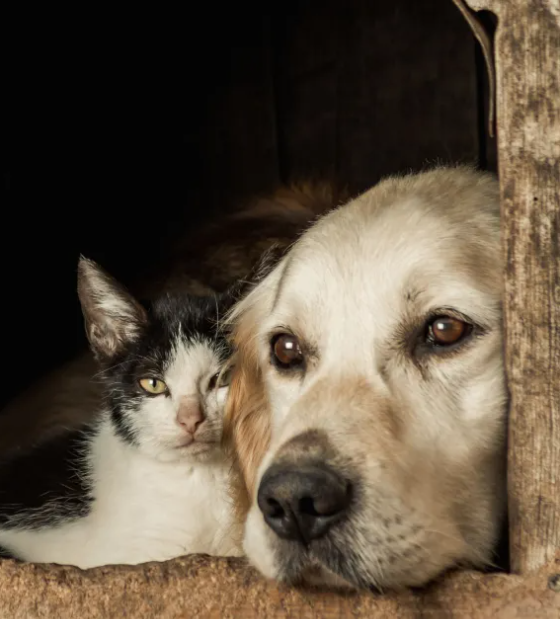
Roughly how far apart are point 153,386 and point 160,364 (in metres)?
0.07

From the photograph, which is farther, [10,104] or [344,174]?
[344,174]

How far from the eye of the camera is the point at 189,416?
8.41 ft

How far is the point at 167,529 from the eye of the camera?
2.58 m

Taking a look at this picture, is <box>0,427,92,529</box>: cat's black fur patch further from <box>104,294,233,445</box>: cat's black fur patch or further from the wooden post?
the wooden post

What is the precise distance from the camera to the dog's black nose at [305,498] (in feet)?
5.78

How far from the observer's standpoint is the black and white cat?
2.59 meters

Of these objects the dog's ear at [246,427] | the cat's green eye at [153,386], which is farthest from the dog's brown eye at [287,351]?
the cat's green eye at [153,386]

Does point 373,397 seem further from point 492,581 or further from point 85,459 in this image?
point 85,459

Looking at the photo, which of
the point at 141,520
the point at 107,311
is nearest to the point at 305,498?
the point at 141,520

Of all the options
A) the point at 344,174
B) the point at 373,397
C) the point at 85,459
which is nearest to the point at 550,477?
the point at 373,397

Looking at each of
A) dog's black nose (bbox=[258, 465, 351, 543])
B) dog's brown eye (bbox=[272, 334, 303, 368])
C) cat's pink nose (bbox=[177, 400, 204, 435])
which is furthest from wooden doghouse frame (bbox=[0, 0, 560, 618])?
cat's pink nose (bbox=[177, 400, 204, 435])

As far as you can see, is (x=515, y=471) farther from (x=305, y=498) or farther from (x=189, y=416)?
(x=189, y=416)

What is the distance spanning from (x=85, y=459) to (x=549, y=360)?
164 cm

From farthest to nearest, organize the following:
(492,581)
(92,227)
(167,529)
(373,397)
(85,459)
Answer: (92,227) → (85,459) → (167,529) → (373,397) → (492,581)
